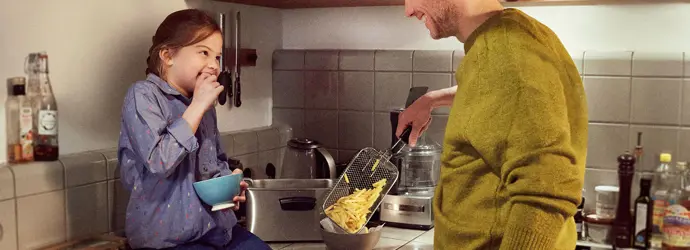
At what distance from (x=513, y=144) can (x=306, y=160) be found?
50.2 inches

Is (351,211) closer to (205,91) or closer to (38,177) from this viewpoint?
(205,91)

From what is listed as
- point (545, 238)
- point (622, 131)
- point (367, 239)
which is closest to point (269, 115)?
point (367, 239)

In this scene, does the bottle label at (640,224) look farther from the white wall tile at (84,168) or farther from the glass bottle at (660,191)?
the white wall tile at (84,168)

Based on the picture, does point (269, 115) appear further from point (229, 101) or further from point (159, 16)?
point (159, 16)

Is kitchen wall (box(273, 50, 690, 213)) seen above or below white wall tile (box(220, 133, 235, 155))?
above

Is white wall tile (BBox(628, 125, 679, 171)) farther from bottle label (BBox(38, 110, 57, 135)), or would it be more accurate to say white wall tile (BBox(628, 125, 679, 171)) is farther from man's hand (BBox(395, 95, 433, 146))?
bottle label (BBox(38, 110, 57, 135))

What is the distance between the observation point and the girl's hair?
150cm

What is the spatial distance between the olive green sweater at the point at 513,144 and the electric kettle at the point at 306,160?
108 cm

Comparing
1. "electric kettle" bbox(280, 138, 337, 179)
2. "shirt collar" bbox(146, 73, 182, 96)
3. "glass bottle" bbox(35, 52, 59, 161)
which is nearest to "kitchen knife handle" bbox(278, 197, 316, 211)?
"electric kettle" bbox(280, 138, 337, 179)

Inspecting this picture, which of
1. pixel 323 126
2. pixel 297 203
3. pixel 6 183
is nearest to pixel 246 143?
pixel 323 126

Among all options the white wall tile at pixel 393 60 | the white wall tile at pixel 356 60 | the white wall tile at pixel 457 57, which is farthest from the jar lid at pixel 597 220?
the white wall tile at pixel 356 60

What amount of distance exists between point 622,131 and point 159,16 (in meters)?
1.33

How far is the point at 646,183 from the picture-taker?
1.92 metres

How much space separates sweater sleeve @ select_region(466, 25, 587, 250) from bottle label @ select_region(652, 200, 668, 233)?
43.7 inches
